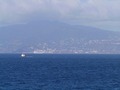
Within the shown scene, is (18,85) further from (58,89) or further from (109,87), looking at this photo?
(109,87)

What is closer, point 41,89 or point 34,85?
point 41,89

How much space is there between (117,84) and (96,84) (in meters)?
3.88

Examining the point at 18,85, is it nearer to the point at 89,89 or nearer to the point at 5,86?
the point at 5,86

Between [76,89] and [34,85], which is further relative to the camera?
[34,85]

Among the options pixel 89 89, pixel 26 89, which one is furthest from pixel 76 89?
pixel 26 89

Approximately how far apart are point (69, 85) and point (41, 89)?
884 cm

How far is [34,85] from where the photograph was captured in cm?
8906

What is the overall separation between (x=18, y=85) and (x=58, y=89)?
33.5ft

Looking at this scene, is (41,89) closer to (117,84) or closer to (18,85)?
(18,85)

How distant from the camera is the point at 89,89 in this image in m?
82.4

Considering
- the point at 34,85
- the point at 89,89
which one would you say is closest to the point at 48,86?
the point at 34,85

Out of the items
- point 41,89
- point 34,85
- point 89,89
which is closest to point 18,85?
point 34,85

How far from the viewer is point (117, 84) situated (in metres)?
91.2

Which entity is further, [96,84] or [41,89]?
[96,84]
